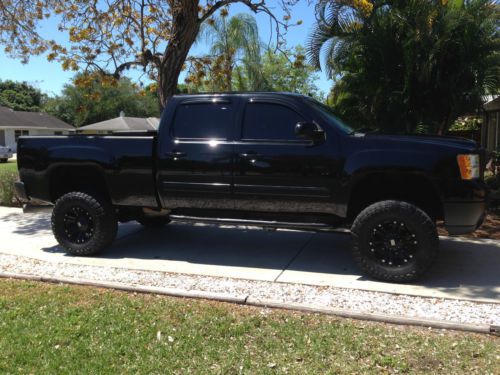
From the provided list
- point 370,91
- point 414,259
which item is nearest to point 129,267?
point 414,259

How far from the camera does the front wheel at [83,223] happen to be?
21.4ft

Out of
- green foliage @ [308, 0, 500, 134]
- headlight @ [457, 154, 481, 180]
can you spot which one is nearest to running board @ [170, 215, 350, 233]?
headlight @ [457, 154, 481, 180]

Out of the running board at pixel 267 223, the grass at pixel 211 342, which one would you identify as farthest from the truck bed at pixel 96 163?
the grass at pixel 211 342

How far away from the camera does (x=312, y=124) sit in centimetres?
554

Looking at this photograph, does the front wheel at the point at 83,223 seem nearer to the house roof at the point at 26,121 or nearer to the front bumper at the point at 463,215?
the front bumper at the point at 463,215

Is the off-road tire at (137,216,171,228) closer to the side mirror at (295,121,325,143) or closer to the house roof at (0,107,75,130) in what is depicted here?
the side mirror at (295,121,325,143)

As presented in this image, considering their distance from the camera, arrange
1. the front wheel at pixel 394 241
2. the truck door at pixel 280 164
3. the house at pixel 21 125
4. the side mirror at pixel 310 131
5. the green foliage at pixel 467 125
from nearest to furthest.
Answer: the front wheel at pixel 394 241
the side mirror at pixel 310 131
the truck door at pixel 280 164
the green foliage at pixel 467 125
the house at pixel 21 125

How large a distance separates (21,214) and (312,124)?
6.93m

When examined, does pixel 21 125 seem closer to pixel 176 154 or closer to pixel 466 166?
pixel 176 154

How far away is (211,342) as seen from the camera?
4.04 m

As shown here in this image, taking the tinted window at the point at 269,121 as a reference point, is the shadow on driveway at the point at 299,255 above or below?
below

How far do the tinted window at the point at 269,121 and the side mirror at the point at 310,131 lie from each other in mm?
227

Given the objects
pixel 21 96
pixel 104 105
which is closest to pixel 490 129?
pixel 104 105

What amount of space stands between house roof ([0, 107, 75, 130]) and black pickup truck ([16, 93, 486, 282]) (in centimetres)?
4368
